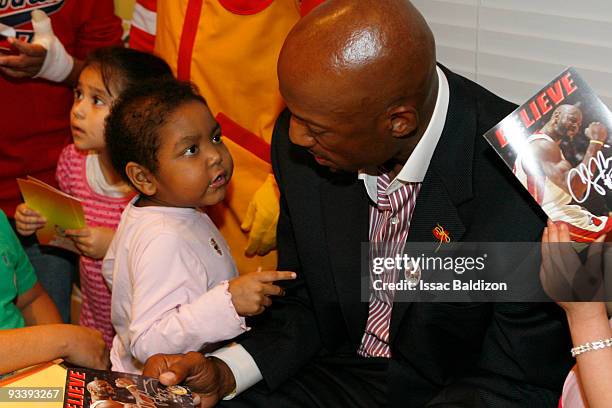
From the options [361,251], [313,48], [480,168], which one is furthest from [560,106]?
[361,251]

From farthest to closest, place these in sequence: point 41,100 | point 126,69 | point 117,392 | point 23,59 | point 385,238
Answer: point 41,100
point 23,59
point 126,69
point 385,238
point 117,392

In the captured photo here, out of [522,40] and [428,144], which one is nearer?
[428,144]

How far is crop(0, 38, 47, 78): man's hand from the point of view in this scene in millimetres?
2191

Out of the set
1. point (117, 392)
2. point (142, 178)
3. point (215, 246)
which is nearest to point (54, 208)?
point (142, 178)

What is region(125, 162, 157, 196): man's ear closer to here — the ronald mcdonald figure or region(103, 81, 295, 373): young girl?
region(103, 81, 295, 373): young girl

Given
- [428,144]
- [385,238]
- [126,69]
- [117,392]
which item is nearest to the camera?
[117,392]

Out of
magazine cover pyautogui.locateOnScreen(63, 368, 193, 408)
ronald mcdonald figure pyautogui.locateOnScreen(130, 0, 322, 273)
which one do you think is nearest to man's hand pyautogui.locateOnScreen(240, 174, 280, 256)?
ronald mcdonald figure pyautogui.locateOnScreen(130, 0, 322, 273)

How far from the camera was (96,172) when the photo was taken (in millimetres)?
2156

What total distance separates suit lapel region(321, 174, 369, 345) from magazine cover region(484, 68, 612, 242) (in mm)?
371

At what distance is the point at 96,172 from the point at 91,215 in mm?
105

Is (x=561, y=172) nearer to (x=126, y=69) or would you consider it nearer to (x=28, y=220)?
(x=126, y=69)

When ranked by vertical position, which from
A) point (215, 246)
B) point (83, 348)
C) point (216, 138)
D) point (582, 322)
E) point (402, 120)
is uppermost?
point (402, 120)

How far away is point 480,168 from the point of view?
60.5 inches

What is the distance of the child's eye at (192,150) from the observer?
1792mm
